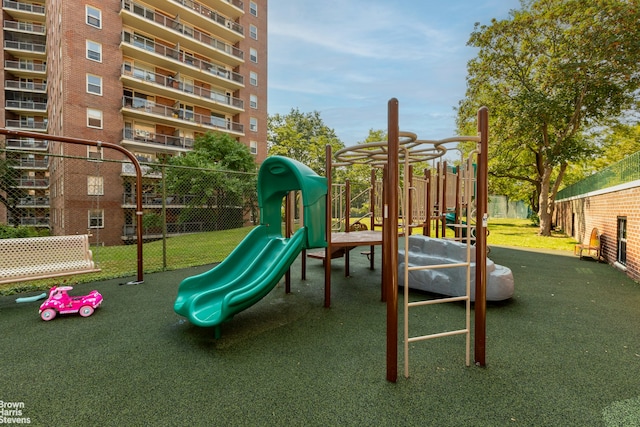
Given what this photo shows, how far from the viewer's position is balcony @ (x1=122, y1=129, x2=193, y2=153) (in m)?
19.0

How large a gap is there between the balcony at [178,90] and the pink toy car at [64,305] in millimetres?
19282

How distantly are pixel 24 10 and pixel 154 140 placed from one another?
17.8m

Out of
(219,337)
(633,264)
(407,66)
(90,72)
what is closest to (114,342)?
(219,337)

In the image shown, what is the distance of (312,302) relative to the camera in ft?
14.8

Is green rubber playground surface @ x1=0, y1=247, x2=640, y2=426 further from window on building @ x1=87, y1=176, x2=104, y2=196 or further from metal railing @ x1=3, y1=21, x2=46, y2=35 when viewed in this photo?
metal railing @ x1=3, y1=21, x2=46, y2=35

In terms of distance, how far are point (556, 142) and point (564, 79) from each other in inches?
117

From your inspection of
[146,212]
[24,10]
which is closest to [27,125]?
[24,10]

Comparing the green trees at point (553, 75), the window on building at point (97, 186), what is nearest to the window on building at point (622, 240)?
the green trees at point (553, 75)

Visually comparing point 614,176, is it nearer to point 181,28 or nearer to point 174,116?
point 174,116

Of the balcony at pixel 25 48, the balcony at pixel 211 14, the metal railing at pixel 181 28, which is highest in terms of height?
the balcony at pixel 211 14

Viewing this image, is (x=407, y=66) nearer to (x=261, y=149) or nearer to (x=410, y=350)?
(x=410, y=350)

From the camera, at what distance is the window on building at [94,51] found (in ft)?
56.1

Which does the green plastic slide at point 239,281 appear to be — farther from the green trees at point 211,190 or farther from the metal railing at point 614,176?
the metal railing at point 614,176

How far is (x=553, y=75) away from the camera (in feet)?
40.6
